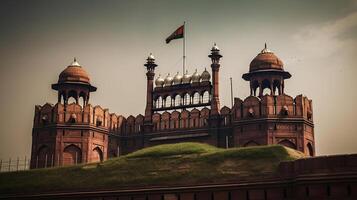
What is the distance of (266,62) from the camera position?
133 ft

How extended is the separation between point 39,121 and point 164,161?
1513cm

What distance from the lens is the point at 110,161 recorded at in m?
32.4

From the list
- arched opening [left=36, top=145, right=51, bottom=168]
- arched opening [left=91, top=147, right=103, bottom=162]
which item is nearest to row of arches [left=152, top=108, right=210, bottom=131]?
arched opening [left=91, top=147, right=103, bottom=162]

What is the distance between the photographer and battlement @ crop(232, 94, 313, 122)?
125ft

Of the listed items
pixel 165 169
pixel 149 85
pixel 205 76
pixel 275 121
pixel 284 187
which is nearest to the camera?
pixel 284 187

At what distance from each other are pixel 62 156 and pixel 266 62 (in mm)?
15808

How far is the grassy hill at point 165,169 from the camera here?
2817 cm

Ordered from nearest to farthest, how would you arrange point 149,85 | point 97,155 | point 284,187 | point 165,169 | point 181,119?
point 284,187
point 165,169
point 181,119
point 97,155
point 149,85

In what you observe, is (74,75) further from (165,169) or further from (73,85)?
(165,169)

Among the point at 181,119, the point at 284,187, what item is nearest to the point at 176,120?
the point at 181,119

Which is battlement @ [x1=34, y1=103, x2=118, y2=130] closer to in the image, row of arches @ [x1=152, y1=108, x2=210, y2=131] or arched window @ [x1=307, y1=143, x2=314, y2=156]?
row of arches @ [x1=152, y1=108, x2=210, y2=131]

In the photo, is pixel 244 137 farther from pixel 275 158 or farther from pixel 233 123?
pixel 275 158

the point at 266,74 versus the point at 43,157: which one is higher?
the point at 266,74

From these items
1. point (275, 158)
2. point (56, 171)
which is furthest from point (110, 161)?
point (275, 158)
